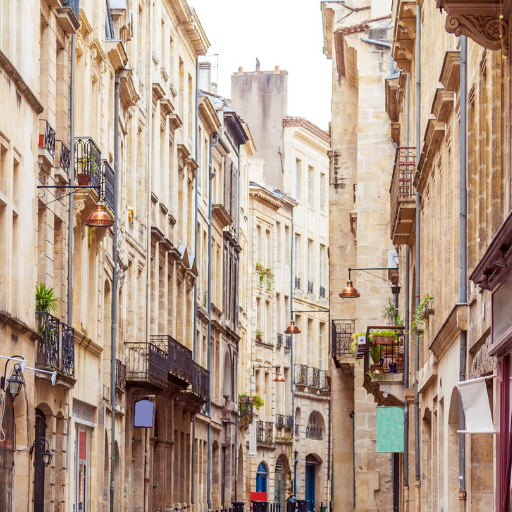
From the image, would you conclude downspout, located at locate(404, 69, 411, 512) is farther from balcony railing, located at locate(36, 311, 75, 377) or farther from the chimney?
the chimney

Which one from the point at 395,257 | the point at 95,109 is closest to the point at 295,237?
the point at 395,257

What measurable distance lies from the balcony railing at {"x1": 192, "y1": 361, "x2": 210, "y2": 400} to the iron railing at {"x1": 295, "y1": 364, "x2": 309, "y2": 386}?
26.1 meters

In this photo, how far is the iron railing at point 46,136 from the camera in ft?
76.6

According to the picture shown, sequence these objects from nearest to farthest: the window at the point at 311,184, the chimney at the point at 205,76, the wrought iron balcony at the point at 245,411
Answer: the wrought iron balcony at the point at 245,411 < the chimney at the point at 205,76 < the window at the point at 311,184

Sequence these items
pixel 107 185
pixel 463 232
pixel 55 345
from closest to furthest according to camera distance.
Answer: pixel 463 232, pixel 55 345, pixel 107 185

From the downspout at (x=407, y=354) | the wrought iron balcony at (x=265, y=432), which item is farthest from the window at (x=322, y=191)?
the downspout at (x=407, y=354)

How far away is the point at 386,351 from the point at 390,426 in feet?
6.17

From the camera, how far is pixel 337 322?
4291 cm

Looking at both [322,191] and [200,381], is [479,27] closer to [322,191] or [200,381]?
[200,381]

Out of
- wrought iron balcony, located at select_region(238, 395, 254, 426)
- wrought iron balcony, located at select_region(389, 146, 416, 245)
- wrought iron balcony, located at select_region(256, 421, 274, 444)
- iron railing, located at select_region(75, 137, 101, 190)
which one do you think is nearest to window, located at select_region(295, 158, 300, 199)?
wrought iron balcony, located at select_region(256, 421, 274, 444)

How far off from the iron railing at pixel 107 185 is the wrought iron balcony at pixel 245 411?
30901 millimetres

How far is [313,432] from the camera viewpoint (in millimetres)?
71688

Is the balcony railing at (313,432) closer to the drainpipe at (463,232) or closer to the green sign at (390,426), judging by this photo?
the green sign at (390,426)

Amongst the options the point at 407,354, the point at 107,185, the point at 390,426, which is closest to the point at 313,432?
the point at 390,426
